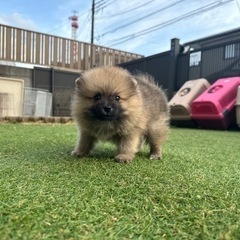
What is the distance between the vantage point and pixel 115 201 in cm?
103

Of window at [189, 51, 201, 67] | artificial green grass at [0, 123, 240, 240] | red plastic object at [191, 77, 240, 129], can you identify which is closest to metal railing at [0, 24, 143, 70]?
window at [189, 51, 201, 67]

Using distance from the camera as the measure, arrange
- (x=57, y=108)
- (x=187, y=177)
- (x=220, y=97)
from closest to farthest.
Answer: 1. (x=187, y=177)
2. (x=220, y=97)
3. (x=57, y=108)

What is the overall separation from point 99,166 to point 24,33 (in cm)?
771

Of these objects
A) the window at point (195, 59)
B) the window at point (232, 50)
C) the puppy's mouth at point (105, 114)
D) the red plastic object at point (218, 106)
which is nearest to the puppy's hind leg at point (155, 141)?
the puppy's mouth at point (105, 114)

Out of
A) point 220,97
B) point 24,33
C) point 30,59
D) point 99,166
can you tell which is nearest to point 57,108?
point 30,59

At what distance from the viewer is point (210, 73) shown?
6777 mm

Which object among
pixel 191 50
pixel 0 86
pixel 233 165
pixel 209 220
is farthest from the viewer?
pixel 191 50

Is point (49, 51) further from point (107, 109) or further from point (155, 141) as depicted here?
point (107, 109)

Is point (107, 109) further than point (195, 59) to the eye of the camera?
No

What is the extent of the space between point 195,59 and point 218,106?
2.32m

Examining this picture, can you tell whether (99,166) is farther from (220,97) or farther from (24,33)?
(24,33)

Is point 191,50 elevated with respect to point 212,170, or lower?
elevated

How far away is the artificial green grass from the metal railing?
7.25 m

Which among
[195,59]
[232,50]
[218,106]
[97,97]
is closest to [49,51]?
[195,59]
